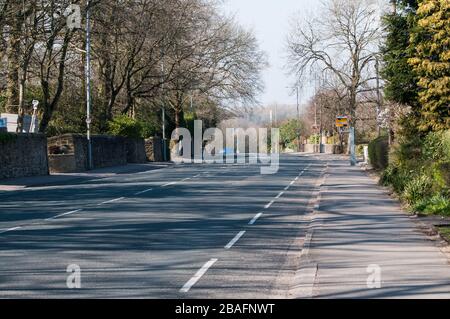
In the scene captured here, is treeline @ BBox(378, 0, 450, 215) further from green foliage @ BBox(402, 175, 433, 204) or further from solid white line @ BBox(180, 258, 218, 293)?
solid white line @ BBox(180, 258, 218, 293)

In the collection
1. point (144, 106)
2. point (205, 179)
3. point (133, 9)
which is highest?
point (133, 9)

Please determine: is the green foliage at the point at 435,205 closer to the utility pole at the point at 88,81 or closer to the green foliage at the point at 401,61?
the green foliage at the point at 401,61

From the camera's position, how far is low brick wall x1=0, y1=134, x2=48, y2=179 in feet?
127

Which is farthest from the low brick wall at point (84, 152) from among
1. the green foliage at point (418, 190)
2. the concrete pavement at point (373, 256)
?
Result: the green foliage at point (418, 190)

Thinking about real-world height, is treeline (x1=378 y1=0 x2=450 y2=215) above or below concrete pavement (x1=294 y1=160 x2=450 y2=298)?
above

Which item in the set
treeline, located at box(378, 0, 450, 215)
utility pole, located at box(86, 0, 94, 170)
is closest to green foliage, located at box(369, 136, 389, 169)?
treeline, located at box(378, 0, 450, 215)

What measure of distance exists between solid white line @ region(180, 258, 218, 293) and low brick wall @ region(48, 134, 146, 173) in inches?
1383

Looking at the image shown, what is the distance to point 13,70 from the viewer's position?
147 feet

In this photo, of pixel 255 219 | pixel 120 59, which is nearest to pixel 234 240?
pixel 255 219

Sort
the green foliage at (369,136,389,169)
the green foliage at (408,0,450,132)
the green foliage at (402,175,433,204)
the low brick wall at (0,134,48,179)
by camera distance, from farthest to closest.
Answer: the green foliage at (369,136,389,169) < the low brick wall at (0,134,48,179) < the green foliage at (408,0,450,132) < the green foliage at (402,175,433,204)

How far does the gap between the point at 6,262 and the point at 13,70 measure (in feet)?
111

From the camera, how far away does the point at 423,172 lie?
83.9 feet

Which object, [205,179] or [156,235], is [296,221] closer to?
[156,235]
